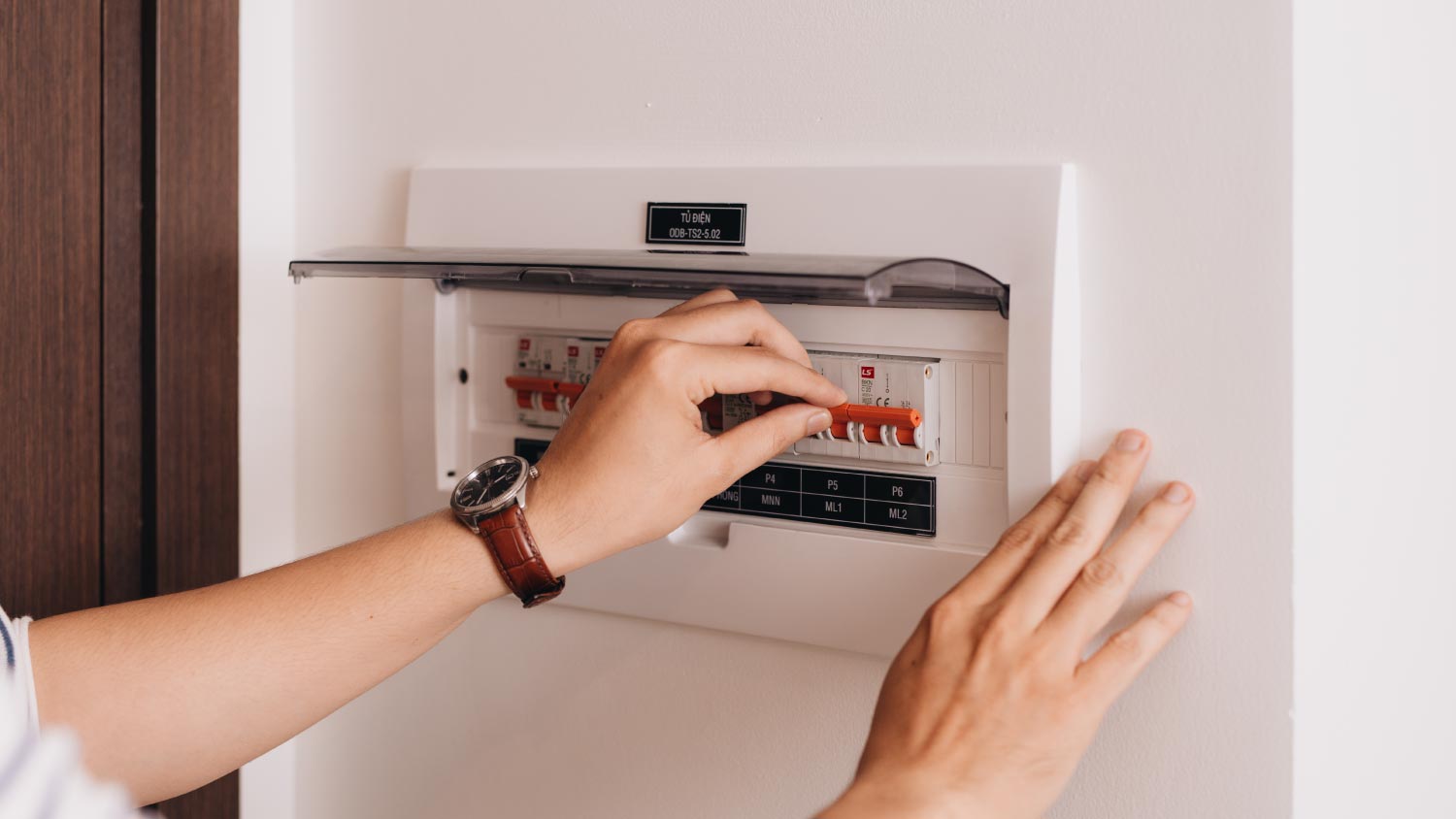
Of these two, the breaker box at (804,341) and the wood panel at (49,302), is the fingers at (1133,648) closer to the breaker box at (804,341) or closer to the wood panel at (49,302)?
the breaker box at (804,341)

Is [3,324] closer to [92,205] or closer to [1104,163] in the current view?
[92,205]

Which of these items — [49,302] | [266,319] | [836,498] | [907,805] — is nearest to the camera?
[907,805]

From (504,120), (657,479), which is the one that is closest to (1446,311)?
(657,479)

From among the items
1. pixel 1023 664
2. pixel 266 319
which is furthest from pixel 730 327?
pixel 266 319

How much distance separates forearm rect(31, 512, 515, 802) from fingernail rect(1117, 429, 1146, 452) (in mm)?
384

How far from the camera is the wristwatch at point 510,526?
0.72m

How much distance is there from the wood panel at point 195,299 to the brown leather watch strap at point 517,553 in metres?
0.41

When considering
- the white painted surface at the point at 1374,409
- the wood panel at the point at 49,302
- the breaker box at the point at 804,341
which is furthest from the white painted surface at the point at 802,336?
the wood panel at the point at 49,302

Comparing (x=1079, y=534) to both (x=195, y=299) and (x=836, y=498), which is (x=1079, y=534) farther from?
(x=195, y=299)

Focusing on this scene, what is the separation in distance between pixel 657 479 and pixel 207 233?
52cm

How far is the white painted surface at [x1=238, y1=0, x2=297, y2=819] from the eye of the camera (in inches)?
40.0

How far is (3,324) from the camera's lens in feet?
2.91

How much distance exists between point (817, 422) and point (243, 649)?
0.38m

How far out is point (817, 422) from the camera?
2.43ft
